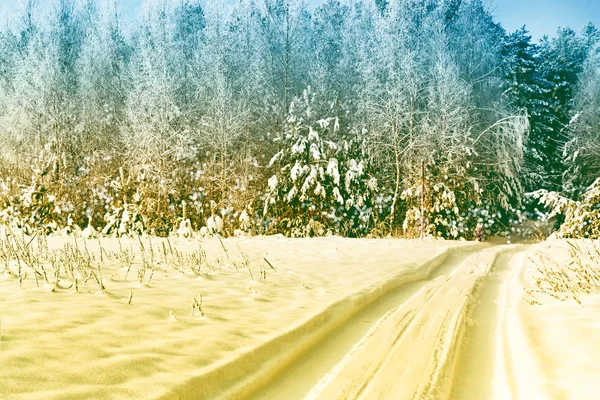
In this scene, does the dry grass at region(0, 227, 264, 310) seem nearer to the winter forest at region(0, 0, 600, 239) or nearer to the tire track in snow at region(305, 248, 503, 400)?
the tire track in snow at region(305, 248, 503, 400)

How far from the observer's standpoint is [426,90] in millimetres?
22953

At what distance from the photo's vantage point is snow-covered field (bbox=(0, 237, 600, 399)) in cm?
364

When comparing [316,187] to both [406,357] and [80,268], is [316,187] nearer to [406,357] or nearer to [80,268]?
[80,268]

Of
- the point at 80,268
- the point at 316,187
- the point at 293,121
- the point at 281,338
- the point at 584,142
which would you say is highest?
the point at 584,142

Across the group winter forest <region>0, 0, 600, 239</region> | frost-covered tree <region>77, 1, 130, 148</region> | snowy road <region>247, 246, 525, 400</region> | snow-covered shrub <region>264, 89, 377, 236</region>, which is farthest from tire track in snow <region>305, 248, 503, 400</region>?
frost-covered tree <region>77, 1, 130, 148</region>

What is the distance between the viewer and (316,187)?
731 inches

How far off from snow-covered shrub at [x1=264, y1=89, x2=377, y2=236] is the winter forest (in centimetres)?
8

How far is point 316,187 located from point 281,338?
13.9 meters

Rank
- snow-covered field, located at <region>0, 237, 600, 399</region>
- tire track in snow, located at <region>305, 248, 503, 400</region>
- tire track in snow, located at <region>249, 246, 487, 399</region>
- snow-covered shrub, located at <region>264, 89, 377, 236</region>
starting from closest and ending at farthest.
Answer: snow-covered field, located at <region>0, 237, 600, 399</region>, tire track in snow, located at <region>305, 248, 503, 400</region>, tire track in snow, located at <region>249, 246, 487, 399</region>, snow-covered shrub, located at <region>264, 89, 377, 236</region>

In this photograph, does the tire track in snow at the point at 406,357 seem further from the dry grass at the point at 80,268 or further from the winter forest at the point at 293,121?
the winter forest at the point at 293,121

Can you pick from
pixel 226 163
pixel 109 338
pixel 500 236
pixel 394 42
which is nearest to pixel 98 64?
pixel 226 163

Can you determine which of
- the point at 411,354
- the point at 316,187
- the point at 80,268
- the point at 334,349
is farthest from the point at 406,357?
the point at 316,187

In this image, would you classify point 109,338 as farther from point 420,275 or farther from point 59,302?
point 420,275

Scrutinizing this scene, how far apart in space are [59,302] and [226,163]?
52.1ft
